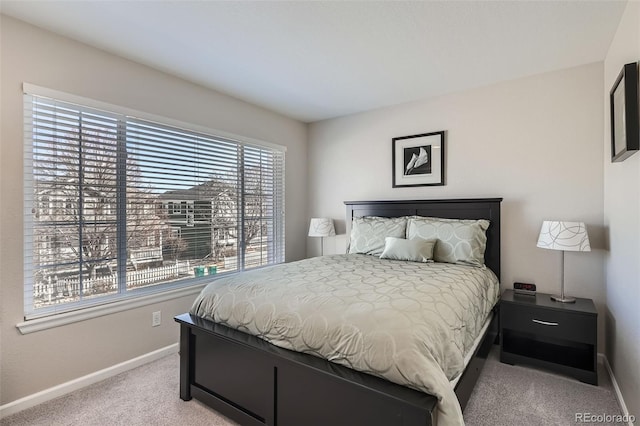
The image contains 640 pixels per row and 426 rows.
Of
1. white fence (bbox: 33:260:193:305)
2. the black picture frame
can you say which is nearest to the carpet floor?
white fence (bbox: 33:260:193:305)

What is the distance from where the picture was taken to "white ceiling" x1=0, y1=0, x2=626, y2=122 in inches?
77.6

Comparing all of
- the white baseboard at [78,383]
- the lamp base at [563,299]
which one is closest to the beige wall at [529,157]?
the lamp base at [563,299]

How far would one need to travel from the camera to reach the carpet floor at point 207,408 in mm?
1903

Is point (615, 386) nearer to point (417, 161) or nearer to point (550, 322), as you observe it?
point (550, 322)

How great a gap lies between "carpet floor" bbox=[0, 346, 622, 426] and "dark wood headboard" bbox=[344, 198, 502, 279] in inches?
40.1

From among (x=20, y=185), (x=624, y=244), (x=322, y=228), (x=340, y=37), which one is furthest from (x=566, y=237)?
(x=20, y=185)

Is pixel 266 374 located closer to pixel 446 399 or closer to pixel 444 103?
pixel 446 399

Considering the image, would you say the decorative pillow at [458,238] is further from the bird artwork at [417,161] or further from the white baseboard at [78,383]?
the white baseboard at [78,383]

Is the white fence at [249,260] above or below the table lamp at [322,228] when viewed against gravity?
below

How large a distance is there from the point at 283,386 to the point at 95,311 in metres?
1.68

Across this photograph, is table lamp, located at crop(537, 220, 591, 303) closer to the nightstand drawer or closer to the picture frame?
the nightstand drawer

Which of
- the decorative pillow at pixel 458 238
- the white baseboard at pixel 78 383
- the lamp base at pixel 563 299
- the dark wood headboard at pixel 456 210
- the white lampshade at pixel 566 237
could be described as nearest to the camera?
the white baseboard at pixel 78 383

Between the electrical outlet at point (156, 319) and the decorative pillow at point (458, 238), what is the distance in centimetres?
246

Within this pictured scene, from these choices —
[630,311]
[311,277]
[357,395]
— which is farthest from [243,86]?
[630,311]
